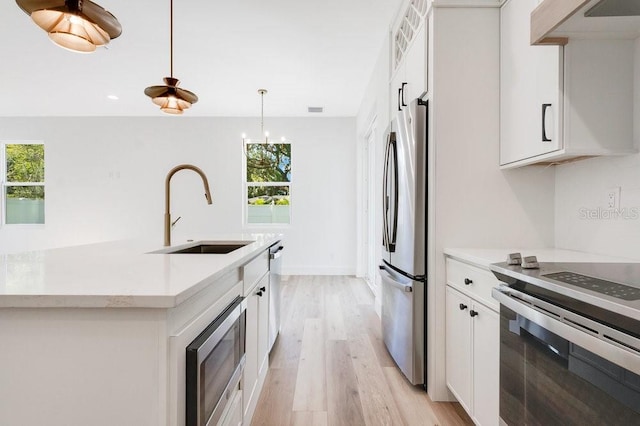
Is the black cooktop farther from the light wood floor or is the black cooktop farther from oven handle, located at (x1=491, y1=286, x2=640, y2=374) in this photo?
the light wood floor

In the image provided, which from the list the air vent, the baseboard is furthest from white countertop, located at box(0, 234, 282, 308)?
the baseboard

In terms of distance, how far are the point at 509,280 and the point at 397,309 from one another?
1131 millimetres

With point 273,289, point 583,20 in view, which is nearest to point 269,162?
point 273,289

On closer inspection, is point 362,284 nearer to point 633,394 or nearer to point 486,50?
point 486,50

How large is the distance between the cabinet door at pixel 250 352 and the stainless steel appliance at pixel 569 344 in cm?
112

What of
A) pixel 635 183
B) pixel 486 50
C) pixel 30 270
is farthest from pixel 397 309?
pixel 30 270

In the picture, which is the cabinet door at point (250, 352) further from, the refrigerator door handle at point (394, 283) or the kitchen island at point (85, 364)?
the refrigerator door handle at point (394, 283)

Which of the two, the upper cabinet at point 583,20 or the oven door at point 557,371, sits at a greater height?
the upper cabinet at point 583,20

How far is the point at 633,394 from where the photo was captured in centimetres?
73

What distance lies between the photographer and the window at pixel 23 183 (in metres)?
6.10

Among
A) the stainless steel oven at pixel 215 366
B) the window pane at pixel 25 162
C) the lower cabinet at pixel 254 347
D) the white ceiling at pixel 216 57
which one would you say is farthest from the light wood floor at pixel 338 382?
the window pane at pixel 25 162

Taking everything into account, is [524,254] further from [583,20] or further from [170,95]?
[170,95]

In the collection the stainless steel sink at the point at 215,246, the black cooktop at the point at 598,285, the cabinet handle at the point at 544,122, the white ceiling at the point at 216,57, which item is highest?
the white ceiling at the point at 216,57

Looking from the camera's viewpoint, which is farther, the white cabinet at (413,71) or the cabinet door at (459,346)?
the white cabinet at (413,71)
